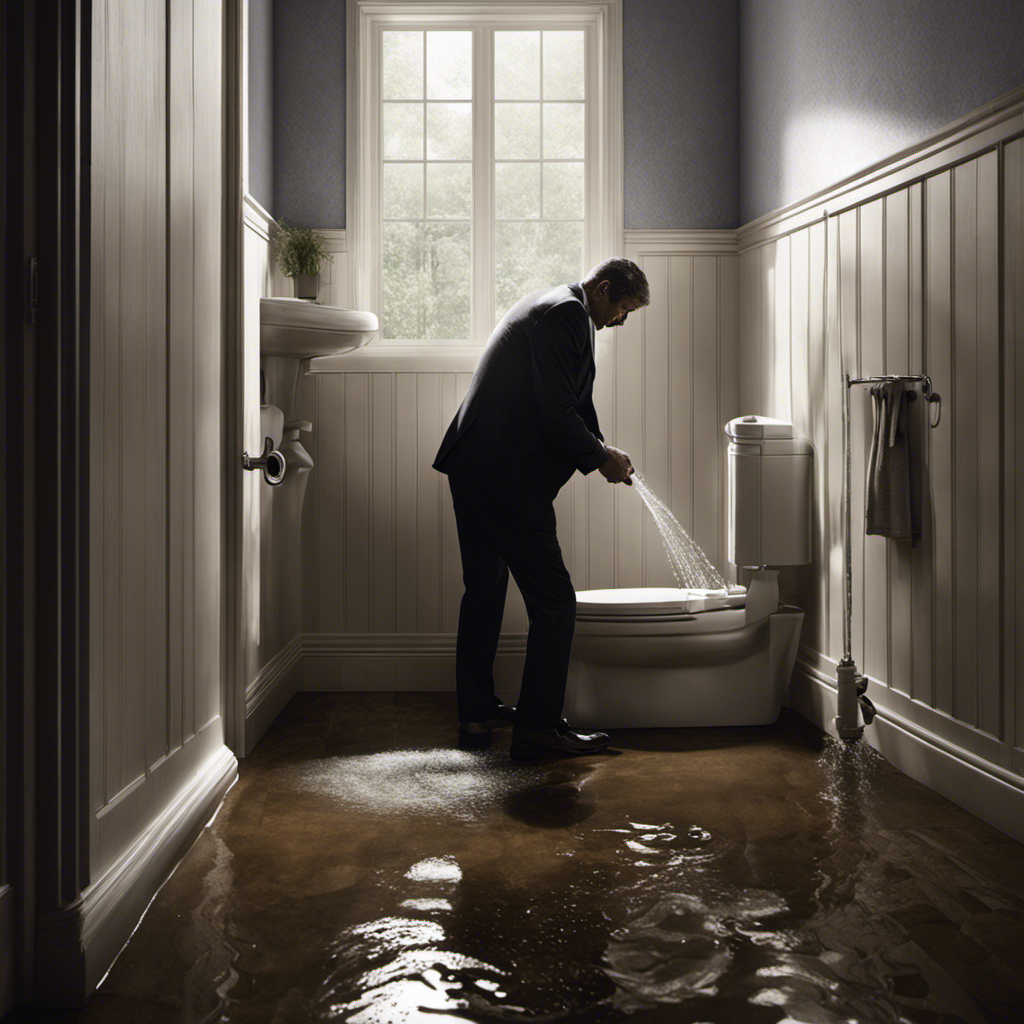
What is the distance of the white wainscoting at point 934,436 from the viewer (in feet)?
7.44

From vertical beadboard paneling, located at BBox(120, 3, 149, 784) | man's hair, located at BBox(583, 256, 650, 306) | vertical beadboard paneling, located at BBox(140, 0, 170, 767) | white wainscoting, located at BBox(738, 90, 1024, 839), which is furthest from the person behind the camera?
man's hair, located at BBox(583, 256, 650, 306)

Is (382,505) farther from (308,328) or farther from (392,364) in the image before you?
(308,328)

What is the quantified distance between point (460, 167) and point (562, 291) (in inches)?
51.2

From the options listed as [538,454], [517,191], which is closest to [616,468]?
[538,454]

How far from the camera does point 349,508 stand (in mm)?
3859

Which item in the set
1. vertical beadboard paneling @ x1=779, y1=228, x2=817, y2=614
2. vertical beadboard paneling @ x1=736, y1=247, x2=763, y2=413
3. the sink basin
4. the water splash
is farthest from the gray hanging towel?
the sink basin

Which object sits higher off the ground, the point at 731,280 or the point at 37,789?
the point at 731,280

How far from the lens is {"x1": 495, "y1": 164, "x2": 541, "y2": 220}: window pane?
13.1ft

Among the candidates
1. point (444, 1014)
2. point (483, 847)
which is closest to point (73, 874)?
point (444, 1014)

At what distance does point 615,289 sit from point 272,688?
1.66 m

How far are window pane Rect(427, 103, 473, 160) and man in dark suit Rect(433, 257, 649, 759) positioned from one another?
1274mm

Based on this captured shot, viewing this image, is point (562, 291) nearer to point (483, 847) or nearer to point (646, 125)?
point (646, 125)

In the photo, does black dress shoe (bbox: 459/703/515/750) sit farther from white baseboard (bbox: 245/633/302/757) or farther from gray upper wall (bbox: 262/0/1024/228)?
gray upper wall (bbox: 262/0/1024/228)

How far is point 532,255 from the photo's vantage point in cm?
399
